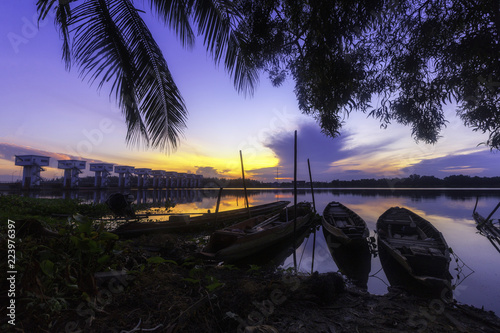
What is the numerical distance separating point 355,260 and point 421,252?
3.09m

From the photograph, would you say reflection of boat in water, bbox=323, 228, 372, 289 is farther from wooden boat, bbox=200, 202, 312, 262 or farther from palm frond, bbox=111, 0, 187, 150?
palm frond, bbox=111, 0, 187, 150

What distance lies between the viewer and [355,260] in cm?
923

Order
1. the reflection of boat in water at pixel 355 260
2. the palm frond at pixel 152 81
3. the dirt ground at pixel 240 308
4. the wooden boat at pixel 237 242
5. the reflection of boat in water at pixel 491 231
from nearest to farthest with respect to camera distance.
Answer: the dirt ground at pixel 240 308
the palm frond at pixel 152 81
the wooden boat at pixel 237 242
the reflection of boat in water at pixel 355 260
the reflection of boat in water at pixel 491 231

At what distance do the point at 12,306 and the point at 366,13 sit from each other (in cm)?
632

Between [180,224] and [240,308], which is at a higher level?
[240,308]

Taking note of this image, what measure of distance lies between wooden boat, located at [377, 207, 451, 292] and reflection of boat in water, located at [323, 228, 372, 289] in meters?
0.79

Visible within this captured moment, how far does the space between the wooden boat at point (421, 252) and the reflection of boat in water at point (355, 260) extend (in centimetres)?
79

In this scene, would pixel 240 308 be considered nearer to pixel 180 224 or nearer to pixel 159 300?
pixel 159 300

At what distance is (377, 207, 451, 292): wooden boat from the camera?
6.02m

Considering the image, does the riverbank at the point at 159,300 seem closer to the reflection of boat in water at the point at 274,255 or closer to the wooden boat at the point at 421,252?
the wooden boat at the point at 421,252

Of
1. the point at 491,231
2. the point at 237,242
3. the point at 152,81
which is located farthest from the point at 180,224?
the point at 491,231

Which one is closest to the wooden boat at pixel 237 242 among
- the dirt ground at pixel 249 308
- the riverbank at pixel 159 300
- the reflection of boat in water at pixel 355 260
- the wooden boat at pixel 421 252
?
the dirt ground at pixel 249 308

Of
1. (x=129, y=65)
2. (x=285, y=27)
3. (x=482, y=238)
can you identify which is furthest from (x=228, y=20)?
(x=482, y=238)

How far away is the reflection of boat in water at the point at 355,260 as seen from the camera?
300 inches
